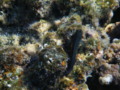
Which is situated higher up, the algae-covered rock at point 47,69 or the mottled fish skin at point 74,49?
the mottled fish skin at point 74,49

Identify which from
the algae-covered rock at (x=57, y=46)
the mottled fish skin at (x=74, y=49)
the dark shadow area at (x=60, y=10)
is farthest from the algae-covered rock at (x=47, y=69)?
the dark shadow area at (x=60, y=10)

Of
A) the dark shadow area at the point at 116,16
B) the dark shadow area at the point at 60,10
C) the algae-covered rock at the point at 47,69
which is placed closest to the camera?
the algae-covered rock at the point at 47,69

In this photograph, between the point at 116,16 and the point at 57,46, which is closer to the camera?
the point at 57,46

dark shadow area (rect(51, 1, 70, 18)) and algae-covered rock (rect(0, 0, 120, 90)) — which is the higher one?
dark shadow area (rect(51, 1, 70, 18))

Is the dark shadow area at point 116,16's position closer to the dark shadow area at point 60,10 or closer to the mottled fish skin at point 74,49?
the dark shadow area at point 60,10

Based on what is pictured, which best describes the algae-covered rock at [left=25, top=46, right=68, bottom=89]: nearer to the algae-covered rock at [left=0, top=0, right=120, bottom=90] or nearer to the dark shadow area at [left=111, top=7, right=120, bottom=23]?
the algae-covered rock at [left=0, top=0, right=120, bottom=90]

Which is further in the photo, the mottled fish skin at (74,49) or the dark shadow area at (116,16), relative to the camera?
the dark shadow area at (116,16)

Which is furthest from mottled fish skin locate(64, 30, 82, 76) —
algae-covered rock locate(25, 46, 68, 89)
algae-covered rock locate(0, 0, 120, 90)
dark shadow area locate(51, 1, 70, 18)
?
dark shadow area locate(51, 1, 70, 18)

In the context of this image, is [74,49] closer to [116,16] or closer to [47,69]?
[47,69]

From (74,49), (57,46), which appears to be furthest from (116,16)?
(57,46)

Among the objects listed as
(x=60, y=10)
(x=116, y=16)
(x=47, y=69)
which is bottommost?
(x=47, y=69)

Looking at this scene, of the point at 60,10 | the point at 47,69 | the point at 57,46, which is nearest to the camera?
the point at 47,69
